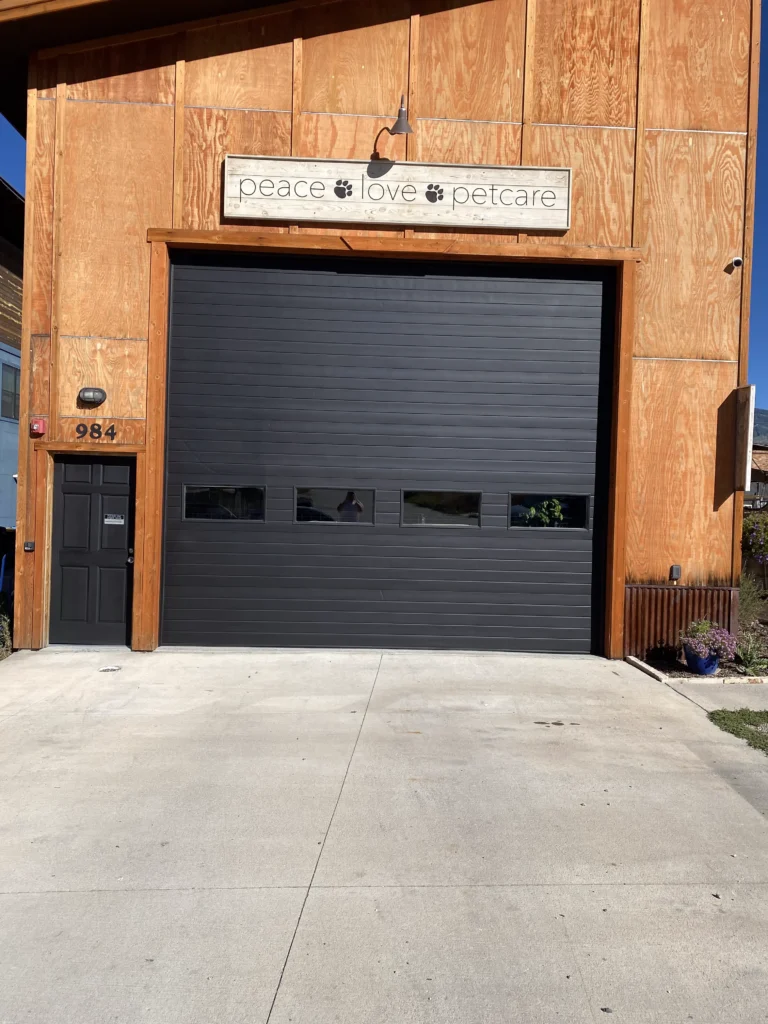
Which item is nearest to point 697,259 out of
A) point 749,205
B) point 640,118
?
point 749,205

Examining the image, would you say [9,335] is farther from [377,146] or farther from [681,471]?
[681,471]

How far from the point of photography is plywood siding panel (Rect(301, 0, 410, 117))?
8.16 metres

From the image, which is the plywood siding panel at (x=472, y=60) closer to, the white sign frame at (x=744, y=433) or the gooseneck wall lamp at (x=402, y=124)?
the gooseneck wall lamp at (x=402, y=124)

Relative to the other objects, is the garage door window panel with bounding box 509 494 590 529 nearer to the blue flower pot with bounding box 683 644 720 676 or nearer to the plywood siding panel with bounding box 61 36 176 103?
the blue flower pot with bounding box 683 644 720 676

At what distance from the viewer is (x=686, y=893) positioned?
134 inches

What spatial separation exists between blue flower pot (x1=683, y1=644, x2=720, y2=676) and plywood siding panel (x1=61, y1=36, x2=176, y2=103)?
898 centimetres

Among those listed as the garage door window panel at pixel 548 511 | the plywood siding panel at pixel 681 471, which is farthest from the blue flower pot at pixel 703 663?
the garage door window panel at pixel 548 511

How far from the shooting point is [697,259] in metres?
8.34

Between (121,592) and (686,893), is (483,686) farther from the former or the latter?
(121,592)

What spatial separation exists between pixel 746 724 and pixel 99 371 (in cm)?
785

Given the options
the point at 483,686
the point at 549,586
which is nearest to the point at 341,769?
the point at 483,686

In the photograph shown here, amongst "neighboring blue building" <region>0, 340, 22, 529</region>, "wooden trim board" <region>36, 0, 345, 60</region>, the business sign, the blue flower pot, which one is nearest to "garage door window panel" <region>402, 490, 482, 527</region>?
the blue flower pot

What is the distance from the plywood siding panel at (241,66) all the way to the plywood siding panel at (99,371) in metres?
3.09

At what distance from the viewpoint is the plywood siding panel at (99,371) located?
820 centimetres
